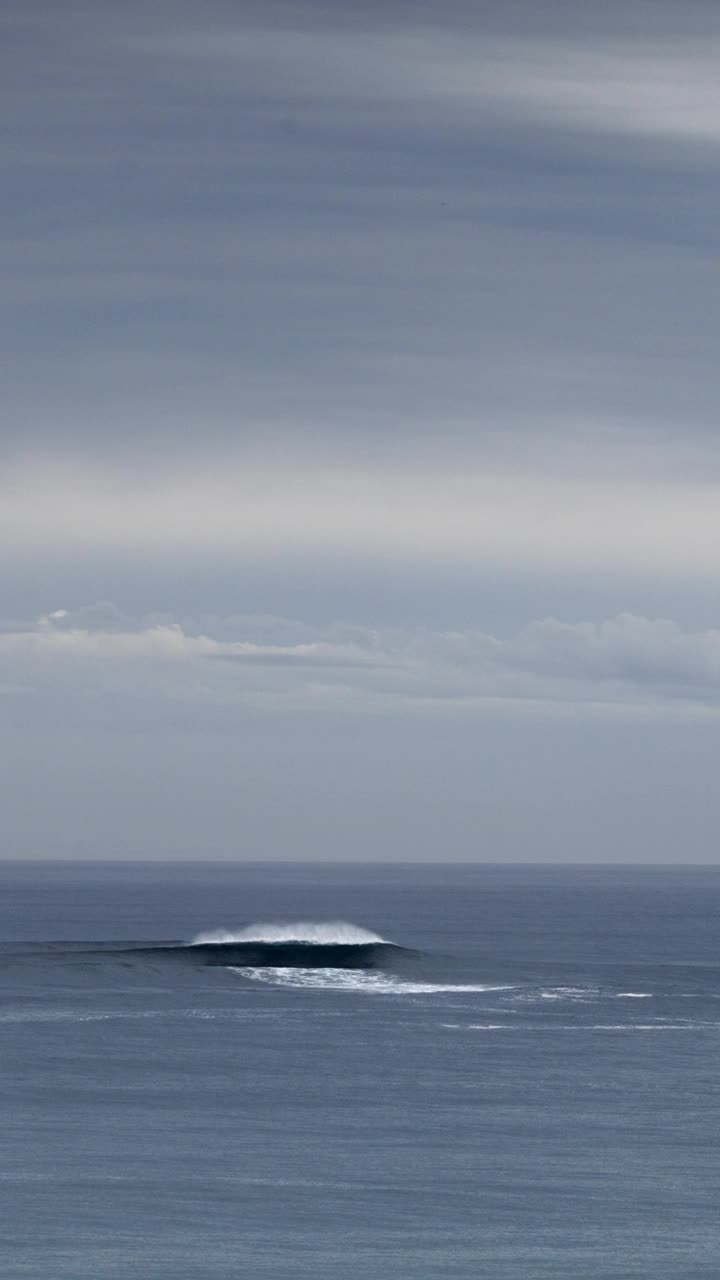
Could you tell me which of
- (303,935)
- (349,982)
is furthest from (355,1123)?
(303,935)

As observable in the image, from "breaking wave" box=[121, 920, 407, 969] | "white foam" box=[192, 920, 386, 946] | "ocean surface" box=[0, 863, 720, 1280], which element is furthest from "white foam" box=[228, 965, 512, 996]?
"white foam" box=[192, 920, 386, 946]

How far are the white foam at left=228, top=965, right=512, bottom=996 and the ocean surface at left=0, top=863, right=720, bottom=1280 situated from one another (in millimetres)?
313

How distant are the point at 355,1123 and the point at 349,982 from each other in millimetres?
43605

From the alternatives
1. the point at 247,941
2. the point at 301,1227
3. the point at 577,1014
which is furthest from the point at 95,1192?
the point at 247,941

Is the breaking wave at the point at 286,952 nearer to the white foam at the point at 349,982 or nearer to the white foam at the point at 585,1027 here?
the white foam at the point at 349,982

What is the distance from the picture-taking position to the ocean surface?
4028 cm

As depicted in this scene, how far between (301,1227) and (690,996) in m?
53.2

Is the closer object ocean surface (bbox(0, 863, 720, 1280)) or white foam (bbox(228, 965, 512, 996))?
ocean surface (bbox(0, 863, 720, 1280))

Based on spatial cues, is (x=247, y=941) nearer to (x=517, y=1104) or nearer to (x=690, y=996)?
(x=690, y=996)

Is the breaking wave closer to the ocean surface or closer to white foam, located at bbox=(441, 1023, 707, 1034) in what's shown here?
the ocean surface

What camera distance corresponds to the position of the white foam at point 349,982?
9181 centimetres

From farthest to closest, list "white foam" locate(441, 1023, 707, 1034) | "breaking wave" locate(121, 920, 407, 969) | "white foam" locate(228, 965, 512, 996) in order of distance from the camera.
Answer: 1. "breaking wave" locate(121, 920, 407, 969)
2. "white foam" locate(228, 965, 512, 996)
3. "white foam" locate(441, 1023, 707, 1034)

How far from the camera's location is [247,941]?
375ft

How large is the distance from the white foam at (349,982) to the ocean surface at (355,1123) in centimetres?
31
